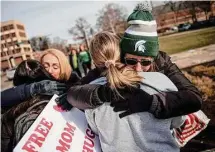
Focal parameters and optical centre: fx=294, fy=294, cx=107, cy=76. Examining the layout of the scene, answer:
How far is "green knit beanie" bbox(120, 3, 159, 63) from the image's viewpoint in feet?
4.52

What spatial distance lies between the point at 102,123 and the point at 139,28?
0.48 meters

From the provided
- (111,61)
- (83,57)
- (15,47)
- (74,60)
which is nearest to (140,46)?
(111,61)

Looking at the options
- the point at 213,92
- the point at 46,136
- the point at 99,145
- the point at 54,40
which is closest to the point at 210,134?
the point at 213,92

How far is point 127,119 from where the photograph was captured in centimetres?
129

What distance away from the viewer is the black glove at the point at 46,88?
183 centimetres

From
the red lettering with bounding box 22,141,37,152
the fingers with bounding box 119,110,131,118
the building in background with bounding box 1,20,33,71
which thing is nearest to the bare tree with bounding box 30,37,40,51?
the building in background with bounding box 1,20,33,71

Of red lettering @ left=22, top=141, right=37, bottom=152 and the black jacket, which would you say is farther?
red lettering @ left=22, top=141, right=37, bottom=152

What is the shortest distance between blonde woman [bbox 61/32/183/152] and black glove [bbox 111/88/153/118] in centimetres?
2

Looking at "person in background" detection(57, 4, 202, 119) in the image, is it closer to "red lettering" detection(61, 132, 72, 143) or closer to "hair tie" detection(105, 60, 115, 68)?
"hair tie" detection(105, 60, 115, 68)

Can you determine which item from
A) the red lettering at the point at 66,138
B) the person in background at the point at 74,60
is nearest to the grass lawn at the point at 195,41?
the person in background at the point at 74,60

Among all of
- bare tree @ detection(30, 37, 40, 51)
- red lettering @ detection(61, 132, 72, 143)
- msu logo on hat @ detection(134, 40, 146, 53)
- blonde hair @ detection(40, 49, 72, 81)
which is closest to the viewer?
msu logo on hat @ detection(134, 40, 146, 53)

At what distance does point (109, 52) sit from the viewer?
1333 millimetres

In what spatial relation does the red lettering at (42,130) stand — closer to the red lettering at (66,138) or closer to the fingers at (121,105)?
the red lettering at (66,138)

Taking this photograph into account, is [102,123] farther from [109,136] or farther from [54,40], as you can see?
[54,40]
